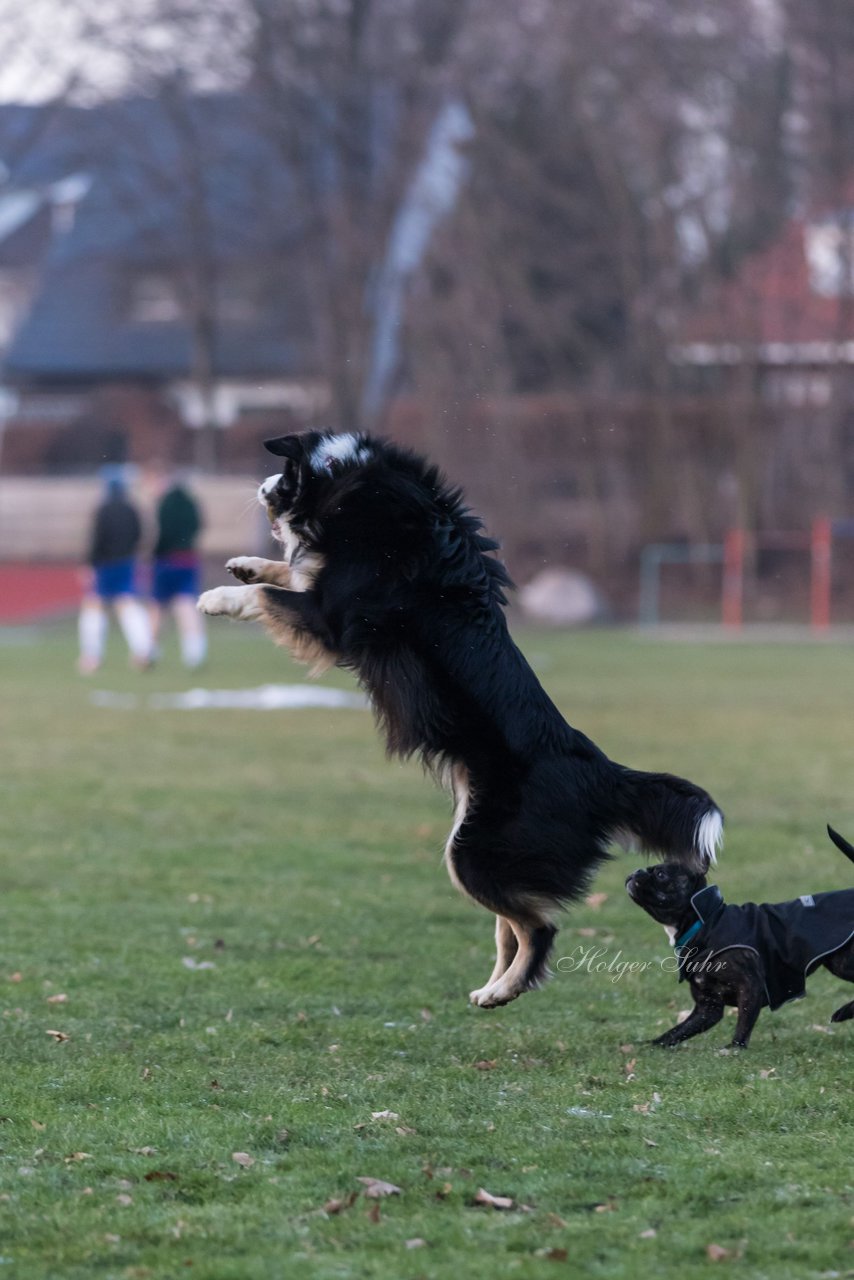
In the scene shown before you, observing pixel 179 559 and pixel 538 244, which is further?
pixel 538 244

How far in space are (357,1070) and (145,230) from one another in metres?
35.3

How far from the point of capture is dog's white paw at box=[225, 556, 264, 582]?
6.43m

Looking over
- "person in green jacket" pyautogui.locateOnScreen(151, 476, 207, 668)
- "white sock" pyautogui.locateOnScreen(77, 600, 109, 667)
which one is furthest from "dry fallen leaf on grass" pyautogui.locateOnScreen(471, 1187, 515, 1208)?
"white sock" pyautogui.locateOnScreen(77, 600, 109, 667)

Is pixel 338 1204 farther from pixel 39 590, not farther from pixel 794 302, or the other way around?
pixel 39 590

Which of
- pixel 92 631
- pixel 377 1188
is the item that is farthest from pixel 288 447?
pixel 92 631

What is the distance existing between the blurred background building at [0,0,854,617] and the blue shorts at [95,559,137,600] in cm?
1062

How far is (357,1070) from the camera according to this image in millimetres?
4887

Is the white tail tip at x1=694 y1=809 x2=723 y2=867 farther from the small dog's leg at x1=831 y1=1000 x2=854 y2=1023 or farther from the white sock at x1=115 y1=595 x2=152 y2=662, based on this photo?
the white sock at x1=115 y1=595 x2=152 y2=662

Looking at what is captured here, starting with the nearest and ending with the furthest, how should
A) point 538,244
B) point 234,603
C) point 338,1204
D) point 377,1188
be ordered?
1. point 338,1204
2. point 377,1188
3. point 234,603
4. point 538,244

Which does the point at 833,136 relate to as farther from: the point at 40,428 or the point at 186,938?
the point at 186,938

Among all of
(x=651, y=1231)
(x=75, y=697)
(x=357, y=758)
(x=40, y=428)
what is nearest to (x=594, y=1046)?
(x=651, y=1231)

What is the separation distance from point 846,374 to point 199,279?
1653 cm

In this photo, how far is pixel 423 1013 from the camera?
5621 mm

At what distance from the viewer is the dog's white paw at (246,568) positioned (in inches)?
253
